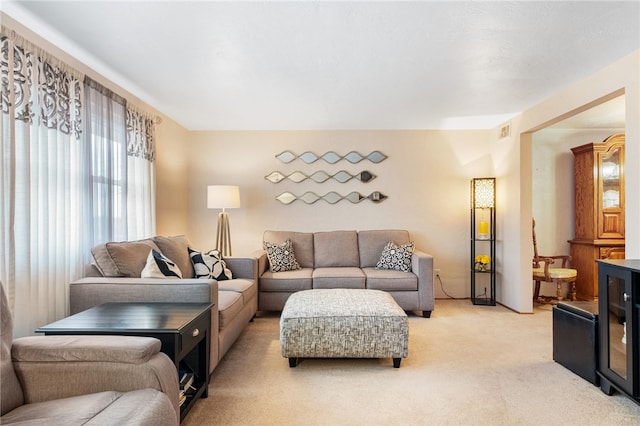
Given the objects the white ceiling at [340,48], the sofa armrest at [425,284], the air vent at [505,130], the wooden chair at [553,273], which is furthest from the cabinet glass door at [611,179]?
the sofa armrest at [425,284]

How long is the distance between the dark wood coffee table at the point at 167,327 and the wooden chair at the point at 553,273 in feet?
12.5

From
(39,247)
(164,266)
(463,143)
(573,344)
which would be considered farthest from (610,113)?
(39,247)

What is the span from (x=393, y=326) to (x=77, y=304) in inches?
83.6

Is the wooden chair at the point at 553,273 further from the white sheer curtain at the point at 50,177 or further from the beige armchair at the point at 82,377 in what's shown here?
the white sheer curtain at the point at 50,177

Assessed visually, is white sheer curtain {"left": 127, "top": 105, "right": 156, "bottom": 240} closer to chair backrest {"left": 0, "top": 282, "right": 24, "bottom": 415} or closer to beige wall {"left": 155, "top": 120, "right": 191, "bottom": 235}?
beige wall {"left": 155, "top": 120, "right": 191, "bottom": 235}

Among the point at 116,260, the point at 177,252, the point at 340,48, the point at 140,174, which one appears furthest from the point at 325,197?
the point at 116,260

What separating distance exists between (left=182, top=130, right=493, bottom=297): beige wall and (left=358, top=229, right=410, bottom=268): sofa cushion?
10.0 inches

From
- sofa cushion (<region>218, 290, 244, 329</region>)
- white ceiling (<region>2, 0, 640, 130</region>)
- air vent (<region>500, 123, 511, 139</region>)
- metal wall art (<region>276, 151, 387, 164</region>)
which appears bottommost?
sofa cushion (<region>218, 290, 244, 329</region>)

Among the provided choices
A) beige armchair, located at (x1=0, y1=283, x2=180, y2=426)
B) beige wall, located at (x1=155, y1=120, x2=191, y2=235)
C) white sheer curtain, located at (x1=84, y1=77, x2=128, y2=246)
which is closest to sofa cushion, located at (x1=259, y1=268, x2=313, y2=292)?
beige wall, located at (x1=155, y1=120, x2=191, y2=235)

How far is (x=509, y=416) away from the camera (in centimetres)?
190

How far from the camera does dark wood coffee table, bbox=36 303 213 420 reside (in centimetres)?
165

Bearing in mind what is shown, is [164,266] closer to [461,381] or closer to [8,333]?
[8,333]

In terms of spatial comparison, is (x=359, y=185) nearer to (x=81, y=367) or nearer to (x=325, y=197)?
(x=325, y=197)

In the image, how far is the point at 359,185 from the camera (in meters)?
4.71
